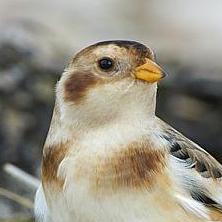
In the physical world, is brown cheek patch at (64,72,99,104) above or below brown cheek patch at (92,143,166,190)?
above

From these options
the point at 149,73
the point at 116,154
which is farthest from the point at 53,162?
the point at 149,73

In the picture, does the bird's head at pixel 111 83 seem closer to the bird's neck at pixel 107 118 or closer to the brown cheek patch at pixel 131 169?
the bird's neck at pixel 107 118

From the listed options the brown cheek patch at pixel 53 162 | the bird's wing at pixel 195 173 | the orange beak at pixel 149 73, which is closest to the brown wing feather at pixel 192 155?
the bird's wing at pixel 195 173

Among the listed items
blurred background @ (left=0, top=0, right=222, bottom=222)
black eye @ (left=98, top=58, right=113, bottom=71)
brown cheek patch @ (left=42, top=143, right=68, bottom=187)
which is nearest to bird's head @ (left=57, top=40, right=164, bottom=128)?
black eye @ (left=98, top=58, right=113, bottom=71)

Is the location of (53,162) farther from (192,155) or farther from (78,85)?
(192,155)

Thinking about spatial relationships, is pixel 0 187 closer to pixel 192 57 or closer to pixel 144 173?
pixel 144 173

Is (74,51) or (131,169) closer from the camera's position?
(131,169)

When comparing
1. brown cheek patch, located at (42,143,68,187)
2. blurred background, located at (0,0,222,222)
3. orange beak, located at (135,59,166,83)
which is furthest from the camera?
blurred background, located at (0,0,222,222)

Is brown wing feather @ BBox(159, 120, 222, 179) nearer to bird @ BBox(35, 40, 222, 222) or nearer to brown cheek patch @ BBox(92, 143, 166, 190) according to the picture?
bird @ BBox(35, 40, 222, 222)
